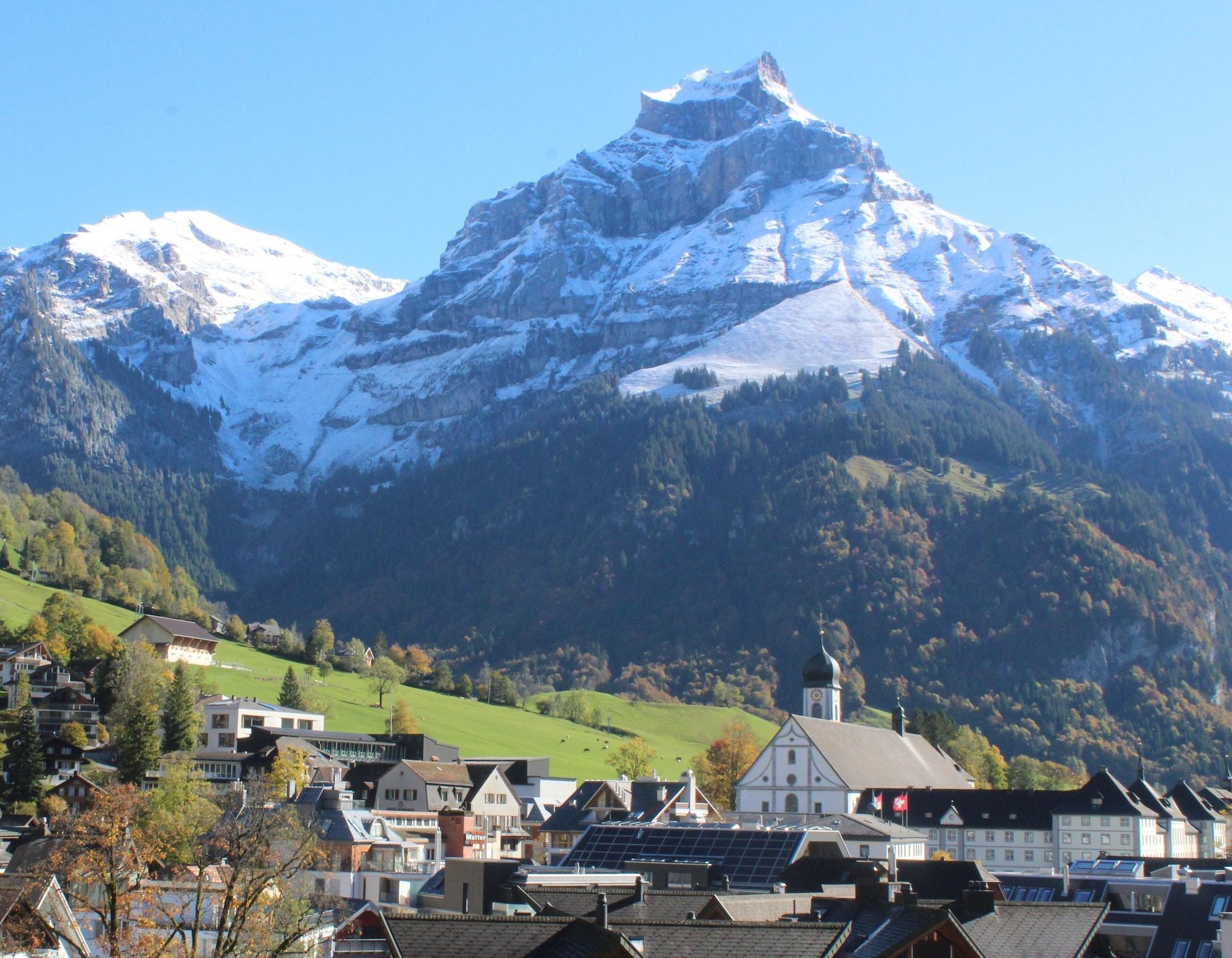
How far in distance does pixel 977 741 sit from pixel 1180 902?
127780 millimetres

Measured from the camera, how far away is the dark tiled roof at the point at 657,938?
3397 centimetres

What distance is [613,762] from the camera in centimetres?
17062

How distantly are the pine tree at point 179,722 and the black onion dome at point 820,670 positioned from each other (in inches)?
2130

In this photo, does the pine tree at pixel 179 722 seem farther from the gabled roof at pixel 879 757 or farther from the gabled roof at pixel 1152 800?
the gabled roof at pixel 1152 800

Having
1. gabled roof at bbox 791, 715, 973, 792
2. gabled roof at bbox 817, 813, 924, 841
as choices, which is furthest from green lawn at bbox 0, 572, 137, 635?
gabled roof at bbox 817, 813, 924, 841

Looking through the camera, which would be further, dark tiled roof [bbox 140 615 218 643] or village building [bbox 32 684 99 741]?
dark tiled roof [bbox 140 615 218 643]

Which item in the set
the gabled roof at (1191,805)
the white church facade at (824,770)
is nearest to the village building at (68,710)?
the white church facade at (824,770)

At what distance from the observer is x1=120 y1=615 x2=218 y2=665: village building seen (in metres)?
173

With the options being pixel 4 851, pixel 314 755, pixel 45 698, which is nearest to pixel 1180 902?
pixel 4 851

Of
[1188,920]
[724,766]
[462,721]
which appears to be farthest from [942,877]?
[462,721]

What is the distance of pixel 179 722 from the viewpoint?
136 meters

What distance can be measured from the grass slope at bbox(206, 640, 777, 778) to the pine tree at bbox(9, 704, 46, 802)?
40693mm

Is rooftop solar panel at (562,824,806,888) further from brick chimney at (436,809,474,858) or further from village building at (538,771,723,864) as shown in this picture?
village building at (538,771,723,864)

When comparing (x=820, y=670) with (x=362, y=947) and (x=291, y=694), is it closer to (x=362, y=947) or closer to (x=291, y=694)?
(x=291, y=694)
